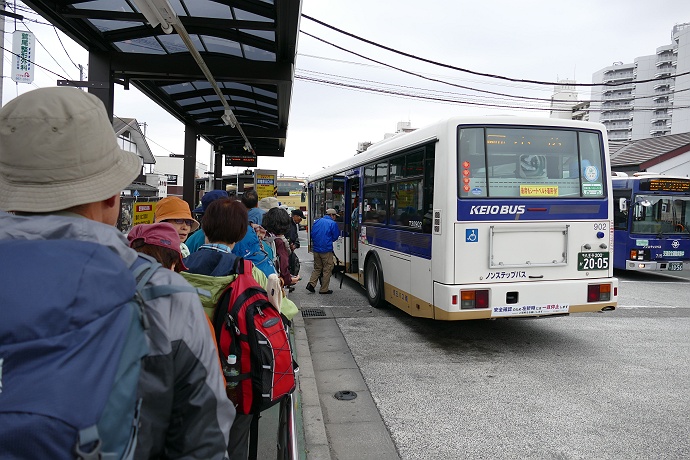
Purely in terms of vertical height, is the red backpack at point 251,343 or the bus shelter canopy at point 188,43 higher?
the bus shelter canopy at point 188,43

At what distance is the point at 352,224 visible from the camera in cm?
1098

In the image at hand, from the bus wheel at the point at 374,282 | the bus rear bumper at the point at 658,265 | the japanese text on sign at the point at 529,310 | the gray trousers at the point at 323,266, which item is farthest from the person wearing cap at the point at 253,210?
the bus rear bumper at the point at 658,265

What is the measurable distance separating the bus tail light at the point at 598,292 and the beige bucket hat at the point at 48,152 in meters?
6.63

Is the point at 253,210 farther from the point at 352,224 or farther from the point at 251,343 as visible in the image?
the point at 352,224

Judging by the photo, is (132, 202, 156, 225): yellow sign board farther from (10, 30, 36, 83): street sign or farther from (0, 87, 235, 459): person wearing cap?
(10, 30, 36, 83): street sign

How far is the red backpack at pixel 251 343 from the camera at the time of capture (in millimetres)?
2391

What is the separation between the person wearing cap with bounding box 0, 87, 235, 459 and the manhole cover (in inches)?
151

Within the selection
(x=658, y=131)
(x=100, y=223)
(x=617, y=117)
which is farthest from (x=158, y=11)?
(x=617, y=117)

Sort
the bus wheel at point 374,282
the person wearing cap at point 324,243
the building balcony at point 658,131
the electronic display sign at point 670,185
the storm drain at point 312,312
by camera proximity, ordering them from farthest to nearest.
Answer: the building balcony at point 658,131 → the electronic display sign at point 670,185 → the person wearing cap at point 324,243 → the bus wheel at point 374,282 → the storm drain at point 312,312

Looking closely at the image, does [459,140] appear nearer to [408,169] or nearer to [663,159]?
[408,169]

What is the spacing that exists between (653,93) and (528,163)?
96780 mm

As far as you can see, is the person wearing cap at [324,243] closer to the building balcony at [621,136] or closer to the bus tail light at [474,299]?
the bus tail light at [474,299]

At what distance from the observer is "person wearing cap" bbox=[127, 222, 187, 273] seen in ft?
7.57

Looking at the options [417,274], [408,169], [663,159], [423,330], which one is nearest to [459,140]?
[408,169]
